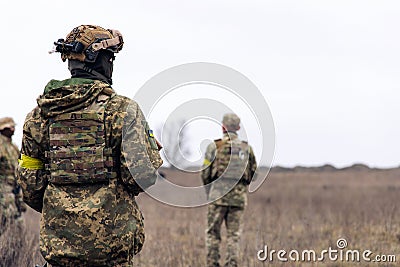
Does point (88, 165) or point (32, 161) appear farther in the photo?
point (32, 161)

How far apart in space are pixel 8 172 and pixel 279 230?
4.82 m

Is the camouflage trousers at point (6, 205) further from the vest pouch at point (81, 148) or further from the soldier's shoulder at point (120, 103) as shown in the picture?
the soldier's shoulder at point (120, 103)

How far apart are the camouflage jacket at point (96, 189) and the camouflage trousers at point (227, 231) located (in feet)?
13.5

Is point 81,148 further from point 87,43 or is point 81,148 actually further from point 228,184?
point 228,184

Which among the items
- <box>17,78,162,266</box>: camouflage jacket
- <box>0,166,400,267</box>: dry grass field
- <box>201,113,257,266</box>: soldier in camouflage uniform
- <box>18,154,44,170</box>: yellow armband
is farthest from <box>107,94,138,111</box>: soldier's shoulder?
<box>201,113,257,266</box>: soldier in camouflage uniform

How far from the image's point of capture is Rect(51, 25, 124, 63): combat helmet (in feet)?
12.1

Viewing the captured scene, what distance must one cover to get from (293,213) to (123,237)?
34.7ft

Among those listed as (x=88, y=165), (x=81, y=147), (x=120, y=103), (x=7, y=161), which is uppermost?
(x=120, y=103)

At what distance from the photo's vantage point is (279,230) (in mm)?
10406

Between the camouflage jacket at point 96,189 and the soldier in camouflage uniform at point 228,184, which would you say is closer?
the camouflage jacket at point 96,189

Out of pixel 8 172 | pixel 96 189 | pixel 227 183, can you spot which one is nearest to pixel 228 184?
pixel 227 183

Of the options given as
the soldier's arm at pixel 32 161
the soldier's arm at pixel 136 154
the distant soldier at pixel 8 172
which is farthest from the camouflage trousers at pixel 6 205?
the soldier's arm at pixel 136 154

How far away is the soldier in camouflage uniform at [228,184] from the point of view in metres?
7.39

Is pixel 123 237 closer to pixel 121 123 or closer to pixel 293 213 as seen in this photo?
pixel 121 123
